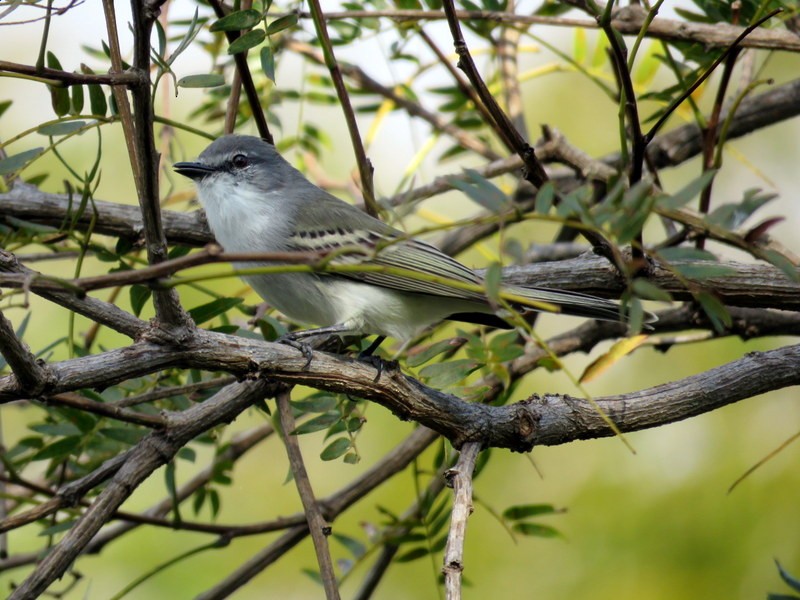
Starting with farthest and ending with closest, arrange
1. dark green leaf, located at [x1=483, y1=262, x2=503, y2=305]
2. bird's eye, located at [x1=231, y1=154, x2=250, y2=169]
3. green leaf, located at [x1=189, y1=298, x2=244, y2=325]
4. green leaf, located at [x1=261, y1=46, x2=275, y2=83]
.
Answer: bird's eye, located at [x1=231, y1=154, x2=250, y2=169] < green leaf, located at [x1=189, y1=298, x2=244, y2=325] < green leaf, located at [x1=261, y1=46, x2=275, y2=83] < dark green leaf, located at [x1=483, y1=262, x2=503, y2=305]

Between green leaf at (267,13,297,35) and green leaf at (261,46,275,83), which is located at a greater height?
green leaf at (267,13,297,35)

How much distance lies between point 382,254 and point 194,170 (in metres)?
0.97

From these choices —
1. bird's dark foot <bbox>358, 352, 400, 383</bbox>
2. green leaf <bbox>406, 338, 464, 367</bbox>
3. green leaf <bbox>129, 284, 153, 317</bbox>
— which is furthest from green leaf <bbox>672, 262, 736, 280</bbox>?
green leaf <bbox>129, 284, 153, 317</bbox>

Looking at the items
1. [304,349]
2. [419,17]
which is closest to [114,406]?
[304,349]

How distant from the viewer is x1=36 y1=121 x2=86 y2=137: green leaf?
2613mm

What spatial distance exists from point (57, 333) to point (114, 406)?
2.65 m

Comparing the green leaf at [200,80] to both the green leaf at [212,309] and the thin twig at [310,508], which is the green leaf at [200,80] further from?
the thin twig at [310,508]

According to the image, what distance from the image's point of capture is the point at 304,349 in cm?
260

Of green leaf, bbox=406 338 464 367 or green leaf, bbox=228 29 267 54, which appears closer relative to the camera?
green leaf, bbox=228 29 267 54

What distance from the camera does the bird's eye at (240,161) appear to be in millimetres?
3988

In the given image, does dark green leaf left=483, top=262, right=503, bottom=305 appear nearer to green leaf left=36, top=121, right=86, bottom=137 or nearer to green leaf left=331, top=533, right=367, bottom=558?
green leaf left=36, top=121, right=86, bottom=137

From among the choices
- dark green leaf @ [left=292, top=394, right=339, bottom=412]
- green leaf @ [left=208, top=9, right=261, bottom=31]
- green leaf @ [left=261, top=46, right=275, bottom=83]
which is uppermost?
green leaf @ [left=208, top=9, right=261, bottom=31]

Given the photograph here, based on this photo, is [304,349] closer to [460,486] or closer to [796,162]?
[460,486]

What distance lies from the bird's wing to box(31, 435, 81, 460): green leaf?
114 cm
